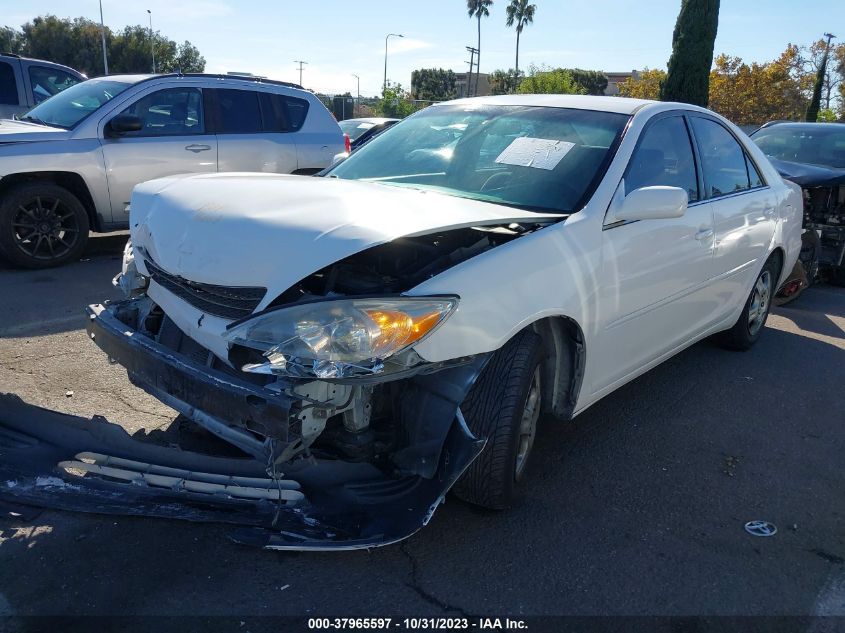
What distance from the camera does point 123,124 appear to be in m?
6.94

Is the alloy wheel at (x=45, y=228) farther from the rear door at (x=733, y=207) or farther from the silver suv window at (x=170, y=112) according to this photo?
the rear door at (x=733, y=207)

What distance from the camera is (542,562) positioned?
279 cm

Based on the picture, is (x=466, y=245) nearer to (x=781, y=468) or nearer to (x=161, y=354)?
(x=161, y=354)

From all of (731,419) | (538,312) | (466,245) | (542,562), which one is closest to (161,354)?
(466,245)

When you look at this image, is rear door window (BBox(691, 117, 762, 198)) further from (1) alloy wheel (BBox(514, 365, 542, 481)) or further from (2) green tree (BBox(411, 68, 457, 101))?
(2) green tree (BBox(411, 68, 457, 101))

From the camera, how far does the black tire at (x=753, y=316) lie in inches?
212

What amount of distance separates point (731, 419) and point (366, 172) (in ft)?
8.58

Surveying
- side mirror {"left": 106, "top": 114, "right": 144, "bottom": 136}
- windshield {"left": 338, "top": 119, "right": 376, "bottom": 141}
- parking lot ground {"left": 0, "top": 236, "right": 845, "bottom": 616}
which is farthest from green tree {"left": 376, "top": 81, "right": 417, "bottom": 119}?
parking lot ground {"left": 0, "top": 236, "right": 845, "bottom": 616}

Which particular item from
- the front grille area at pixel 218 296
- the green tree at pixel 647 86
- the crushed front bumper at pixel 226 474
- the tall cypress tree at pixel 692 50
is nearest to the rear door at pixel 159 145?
the crushed front bumper at pixel 226 474

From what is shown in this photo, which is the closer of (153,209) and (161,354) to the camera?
(161,354)

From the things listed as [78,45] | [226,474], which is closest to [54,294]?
[226,474]

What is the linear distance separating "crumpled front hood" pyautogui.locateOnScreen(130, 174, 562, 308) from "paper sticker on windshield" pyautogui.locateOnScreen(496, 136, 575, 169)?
46 centimetres

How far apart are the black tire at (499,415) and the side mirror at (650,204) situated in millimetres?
807

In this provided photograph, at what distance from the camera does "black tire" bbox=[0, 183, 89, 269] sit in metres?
6.61
